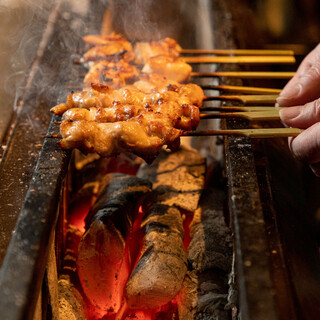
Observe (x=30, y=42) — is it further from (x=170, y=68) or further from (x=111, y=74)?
(x=170, y=68)

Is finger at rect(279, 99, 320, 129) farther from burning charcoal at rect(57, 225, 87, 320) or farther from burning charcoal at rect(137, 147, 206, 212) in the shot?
burning charcoal at rect(57, 225, 87, 320)

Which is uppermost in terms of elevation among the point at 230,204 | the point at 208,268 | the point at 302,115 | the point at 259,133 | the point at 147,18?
the point at 147,18

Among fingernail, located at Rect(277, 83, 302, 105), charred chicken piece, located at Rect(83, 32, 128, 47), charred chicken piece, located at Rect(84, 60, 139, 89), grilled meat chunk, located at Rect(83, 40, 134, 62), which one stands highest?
charred chicken piece, located at Rect(83, 32, 128, 47)

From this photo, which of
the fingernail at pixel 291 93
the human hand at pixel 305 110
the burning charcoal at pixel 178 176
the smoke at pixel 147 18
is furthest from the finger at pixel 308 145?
the smoke at pixel 147 18

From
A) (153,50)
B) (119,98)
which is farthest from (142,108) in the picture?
(153,50)

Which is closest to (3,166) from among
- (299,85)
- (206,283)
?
(206,283)

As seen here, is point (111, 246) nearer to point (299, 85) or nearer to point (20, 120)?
point (20, 120)

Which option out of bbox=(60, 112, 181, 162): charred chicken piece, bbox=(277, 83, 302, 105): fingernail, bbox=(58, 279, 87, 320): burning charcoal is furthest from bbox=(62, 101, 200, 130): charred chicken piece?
bbox=(58, 279, 87, 320): burning charcoal

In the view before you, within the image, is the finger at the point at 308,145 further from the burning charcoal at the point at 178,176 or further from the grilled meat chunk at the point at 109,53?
the grilled meat chunk at the point at 109,53
